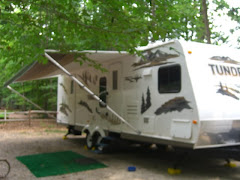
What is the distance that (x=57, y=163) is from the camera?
6.64 metres

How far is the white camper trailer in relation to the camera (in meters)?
5.03

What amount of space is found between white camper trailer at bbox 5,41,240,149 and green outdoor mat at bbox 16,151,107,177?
104 cm

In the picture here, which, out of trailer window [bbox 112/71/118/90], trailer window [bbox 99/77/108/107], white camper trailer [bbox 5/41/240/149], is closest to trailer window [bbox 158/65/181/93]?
white camper trailer [bbox 5/41/240/149]

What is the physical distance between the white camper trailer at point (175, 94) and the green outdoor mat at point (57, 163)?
3.40ft

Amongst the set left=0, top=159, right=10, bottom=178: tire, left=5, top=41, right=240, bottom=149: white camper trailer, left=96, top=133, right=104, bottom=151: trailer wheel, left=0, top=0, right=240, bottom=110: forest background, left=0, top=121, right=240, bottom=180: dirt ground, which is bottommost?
left=0, top=121, right=240, bottom=180: dirt ground

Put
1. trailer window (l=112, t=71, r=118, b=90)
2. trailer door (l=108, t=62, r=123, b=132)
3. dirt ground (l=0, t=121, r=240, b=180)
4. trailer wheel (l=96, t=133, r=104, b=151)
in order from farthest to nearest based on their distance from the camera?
trailer wheel (l=96, t=133, r=104, b=151) → trailer window (l=112, t=71, r=118, b=90) → trailer door (l=108, t=62, r=123, b=132) → dirt ground (l=0, t=121, r=240, b=180)

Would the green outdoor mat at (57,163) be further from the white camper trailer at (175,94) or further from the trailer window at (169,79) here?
the trailer window at (169,79)

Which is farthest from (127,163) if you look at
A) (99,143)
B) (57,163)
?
(57,163)

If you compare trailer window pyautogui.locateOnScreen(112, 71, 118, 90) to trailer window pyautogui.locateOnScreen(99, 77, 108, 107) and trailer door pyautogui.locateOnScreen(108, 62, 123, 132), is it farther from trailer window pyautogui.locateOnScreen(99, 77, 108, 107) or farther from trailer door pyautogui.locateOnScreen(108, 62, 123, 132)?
trailer window pyautogui.locateOnScreen(99, 77, 108, 107)

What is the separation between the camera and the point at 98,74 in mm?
8164

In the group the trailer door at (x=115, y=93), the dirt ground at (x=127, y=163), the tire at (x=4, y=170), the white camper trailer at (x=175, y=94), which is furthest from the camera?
the trailer door at (x=115, y=93)

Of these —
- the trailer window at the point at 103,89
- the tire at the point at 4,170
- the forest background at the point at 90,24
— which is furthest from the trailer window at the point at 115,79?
the tire at the point at 4,170

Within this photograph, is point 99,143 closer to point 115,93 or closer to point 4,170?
point 115,93

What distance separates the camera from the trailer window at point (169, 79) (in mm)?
5461
